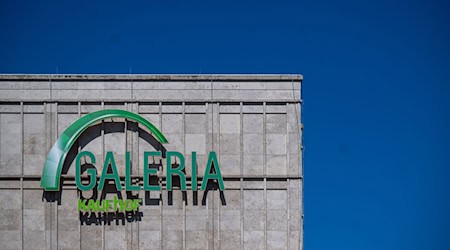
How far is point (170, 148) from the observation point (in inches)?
1481

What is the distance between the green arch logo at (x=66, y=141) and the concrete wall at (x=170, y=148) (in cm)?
67

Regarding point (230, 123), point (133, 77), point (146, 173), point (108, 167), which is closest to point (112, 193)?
point (108, 167)

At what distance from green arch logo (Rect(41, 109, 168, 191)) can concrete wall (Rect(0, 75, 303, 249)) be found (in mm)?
669

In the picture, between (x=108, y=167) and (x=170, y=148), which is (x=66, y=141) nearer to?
(x=108, y=167)

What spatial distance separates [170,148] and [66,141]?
5768 millimetres

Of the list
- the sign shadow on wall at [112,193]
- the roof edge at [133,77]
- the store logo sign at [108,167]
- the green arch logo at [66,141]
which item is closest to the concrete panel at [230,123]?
the store logo sign at [108,167]

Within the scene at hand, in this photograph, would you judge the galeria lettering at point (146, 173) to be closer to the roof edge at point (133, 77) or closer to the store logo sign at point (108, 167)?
the store logo sign at point (108, 167)

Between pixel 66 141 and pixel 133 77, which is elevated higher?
pixel 133 77

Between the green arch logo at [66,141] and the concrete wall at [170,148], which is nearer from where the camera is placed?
the green arch logo at [66,141]

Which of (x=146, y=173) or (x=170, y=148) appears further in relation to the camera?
(x=170, y=148)

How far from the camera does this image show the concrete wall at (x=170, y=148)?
37.2 meters

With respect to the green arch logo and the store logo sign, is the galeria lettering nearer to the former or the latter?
the store logo sign

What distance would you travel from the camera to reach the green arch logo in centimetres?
3675

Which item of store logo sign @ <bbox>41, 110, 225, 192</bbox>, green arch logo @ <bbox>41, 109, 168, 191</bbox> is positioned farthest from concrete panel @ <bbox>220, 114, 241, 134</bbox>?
green arch logo @ <bbox>41, 109, 168, 191</bbox>
